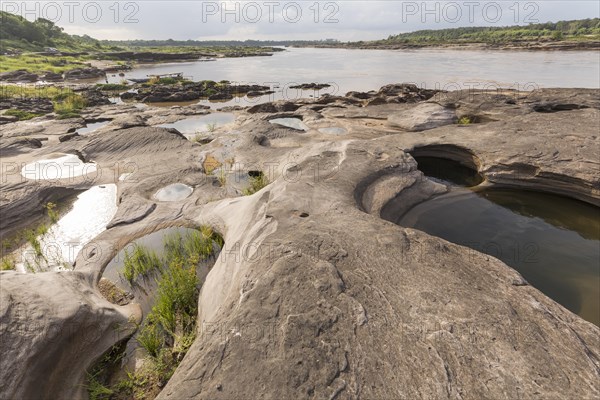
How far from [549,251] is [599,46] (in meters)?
100

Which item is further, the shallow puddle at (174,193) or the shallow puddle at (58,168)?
the shallow puddle at (58,168)

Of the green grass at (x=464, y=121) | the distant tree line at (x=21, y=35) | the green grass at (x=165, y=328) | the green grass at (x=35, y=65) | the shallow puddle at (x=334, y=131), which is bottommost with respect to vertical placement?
the green grass at (x=165, y=328)

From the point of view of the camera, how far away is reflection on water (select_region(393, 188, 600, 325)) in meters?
8.90

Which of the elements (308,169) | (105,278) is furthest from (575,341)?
(105,278)

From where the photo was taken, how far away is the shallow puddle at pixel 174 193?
13.1 meters

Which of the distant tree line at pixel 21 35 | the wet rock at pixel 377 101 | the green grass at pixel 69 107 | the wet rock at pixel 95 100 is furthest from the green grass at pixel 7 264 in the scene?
the distant tree line at pixel 21 35

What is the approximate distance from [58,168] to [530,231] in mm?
20572

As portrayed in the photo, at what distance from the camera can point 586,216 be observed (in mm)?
12164

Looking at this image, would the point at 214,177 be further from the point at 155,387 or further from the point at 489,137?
the point at 489,137

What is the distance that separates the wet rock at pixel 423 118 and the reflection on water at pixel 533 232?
831cm

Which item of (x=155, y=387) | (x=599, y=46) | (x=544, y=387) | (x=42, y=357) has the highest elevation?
(x=599, y=46)

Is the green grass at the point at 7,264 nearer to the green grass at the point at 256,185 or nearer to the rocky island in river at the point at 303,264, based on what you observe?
the rocky island in river at the point at 303,264

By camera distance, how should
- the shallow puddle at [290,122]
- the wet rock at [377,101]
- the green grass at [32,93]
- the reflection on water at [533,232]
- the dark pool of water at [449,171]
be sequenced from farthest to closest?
the green grass at [32,93] → the wet rock at [377,101] → the shallow puddle at [290,122] → the dark pool of water at [449,171] → the reflection on water at [533,232]

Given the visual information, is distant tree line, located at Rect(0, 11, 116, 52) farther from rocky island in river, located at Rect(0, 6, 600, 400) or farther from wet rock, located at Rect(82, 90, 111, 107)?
rocky island in river, located at Rect(0, 6, 600, 400)
